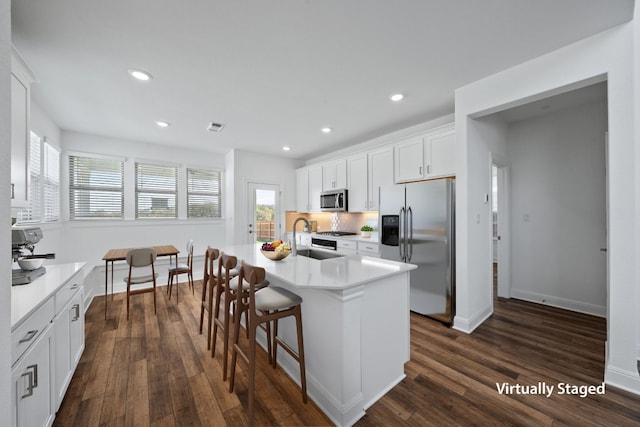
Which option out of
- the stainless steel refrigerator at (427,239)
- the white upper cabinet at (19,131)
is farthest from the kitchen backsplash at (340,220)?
the white upper cabinet at (19,131)

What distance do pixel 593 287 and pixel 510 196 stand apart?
1451 mm

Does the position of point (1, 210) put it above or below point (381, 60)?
below

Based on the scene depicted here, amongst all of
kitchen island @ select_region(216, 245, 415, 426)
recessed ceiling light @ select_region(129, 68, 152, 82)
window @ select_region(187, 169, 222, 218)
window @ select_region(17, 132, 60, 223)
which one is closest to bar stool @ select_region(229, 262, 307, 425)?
kitchen island @ select_region(216, 245, 415, 426)

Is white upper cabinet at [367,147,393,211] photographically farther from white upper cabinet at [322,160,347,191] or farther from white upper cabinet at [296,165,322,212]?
white upper cabinet at [296,165,322,212]

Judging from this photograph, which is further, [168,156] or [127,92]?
[168,156]

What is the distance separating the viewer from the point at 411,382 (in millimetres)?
1999

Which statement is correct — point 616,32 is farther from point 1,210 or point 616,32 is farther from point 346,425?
point 1,210

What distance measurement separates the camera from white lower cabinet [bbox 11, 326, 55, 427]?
3.80 feet

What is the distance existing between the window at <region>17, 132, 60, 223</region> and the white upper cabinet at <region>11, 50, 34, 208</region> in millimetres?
1208

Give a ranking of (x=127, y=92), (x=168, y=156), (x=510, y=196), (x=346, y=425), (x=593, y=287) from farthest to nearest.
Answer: (x=168, y=156) < (x=510, y=196) < (x=593, y=287) < (x=127, y=92) < (x=346, y=425)

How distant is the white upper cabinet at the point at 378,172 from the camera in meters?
4.00

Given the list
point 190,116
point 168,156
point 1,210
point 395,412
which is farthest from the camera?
point 168,156

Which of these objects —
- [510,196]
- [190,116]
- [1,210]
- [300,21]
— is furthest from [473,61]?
[190,116]

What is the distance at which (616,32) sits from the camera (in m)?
1.95
